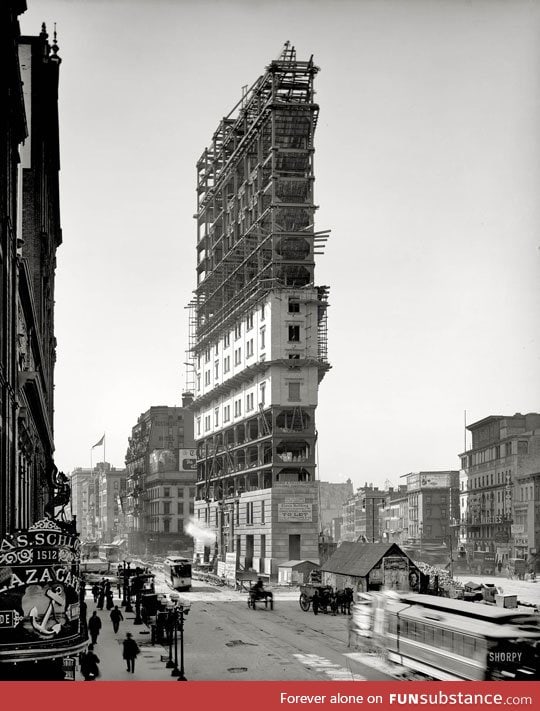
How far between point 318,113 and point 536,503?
4391 cm

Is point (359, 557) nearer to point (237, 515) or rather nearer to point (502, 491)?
point (237, 515)

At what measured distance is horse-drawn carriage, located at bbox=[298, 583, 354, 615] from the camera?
49031mm

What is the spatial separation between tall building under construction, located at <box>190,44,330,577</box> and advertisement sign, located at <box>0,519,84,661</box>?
175ft

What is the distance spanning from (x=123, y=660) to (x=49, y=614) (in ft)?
50.0

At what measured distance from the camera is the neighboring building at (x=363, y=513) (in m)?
162

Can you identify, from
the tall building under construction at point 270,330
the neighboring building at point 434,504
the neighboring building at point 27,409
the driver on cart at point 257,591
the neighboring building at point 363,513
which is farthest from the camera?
the neighboring building at point 363,513

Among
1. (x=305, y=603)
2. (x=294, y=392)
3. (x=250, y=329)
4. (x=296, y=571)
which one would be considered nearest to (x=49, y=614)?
(x=305, y=603)

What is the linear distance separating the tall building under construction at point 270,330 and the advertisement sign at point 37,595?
53.3 meters

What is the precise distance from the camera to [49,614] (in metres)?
18.4

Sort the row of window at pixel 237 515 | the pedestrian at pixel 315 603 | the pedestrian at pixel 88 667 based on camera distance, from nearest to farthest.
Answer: the pedestrian at pixel 88 667, the pedestrian at pixel 315 603, the row of window at pixel 237 515

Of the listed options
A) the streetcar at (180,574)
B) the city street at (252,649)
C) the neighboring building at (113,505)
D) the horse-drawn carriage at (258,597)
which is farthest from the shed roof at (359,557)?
the neighboring building at (113,505)

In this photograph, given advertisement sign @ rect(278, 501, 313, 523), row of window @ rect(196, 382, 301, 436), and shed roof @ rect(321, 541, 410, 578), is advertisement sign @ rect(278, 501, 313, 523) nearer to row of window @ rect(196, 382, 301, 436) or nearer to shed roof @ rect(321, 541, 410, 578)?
row of window @ rect(196, 382, 301, 436)

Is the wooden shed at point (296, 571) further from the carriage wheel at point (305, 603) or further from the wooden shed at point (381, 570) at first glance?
the wooden shed at point (381, 570)

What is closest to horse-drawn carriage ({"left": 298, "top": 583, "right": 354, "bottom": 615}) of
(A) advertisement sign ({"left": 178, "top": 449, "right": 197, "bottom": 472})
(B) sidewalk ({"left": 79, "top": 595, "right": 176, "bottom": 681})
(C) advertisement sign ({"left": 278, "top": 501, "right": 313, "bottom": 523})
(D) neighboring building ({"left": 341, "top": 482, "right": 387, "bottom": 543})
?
(B) sidewalk ({"left": 79, "top": 595, "right": 176, "bottom": 681})
